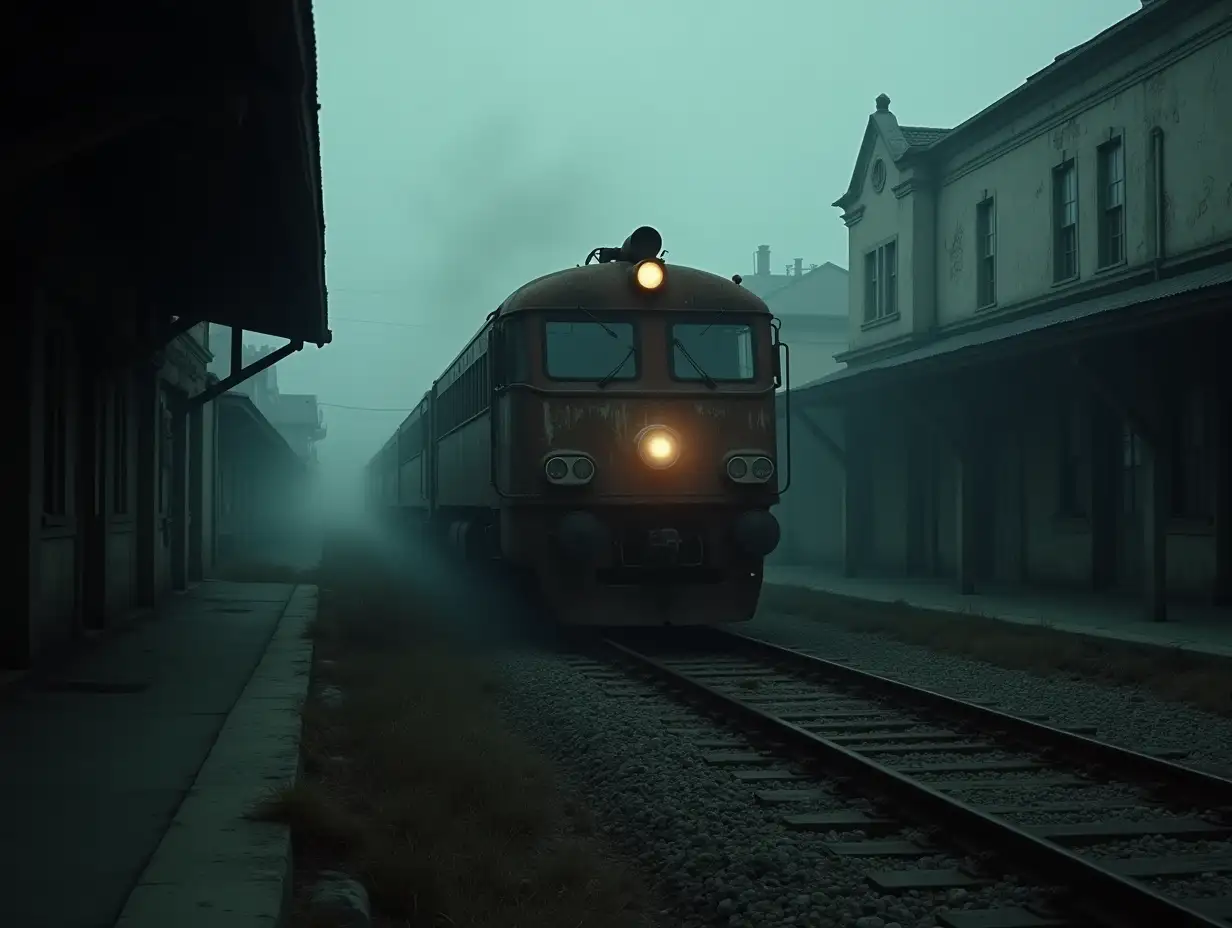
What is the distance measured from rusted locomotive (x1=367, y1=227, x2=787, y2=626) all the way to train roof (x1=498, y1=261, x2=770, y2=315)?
12mm

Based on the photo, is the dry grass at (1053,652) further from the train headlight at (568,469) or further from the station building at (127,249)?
the station building at (127,249)

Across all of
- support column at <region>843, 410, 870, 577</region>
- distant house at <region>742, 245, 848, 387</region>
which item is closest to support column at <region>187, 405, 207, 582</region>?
support column at <region>843, 410, 870, 577</region>

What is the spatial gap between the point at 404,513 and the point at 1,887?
23760 mm

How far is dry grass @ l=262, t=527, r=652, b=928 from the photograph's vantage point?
4309mm

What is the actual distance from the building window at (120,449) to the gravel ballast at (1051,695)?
582 centimetres

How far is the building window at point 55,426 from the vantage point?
349 inches

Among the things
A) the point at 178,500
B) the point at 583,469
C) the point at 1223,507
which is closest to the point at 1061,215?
the point at 1223,507

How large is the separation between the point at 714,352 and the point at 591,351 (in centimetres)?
107

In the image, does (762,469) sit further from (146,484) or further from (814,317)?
(814,317)

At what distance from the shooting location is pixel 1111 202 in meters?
16.5

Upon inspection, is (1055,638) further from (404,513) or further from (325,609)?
(404,513)

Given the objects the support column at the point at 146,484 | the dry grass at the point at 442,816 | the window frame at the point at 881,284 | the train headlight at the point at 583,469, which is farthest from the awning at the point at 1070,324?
the support column at the point at 146,484

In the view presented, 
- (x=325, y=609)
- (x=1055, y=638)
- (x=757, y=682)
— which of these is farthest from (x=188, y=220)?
(x=1055, y=638)

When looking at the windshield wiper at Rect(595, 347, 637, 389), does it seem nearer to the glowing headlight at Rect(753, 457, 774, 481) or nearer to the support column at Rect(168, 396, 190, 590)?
the glowing headlight at Rect(753, 457, 774, 481)
